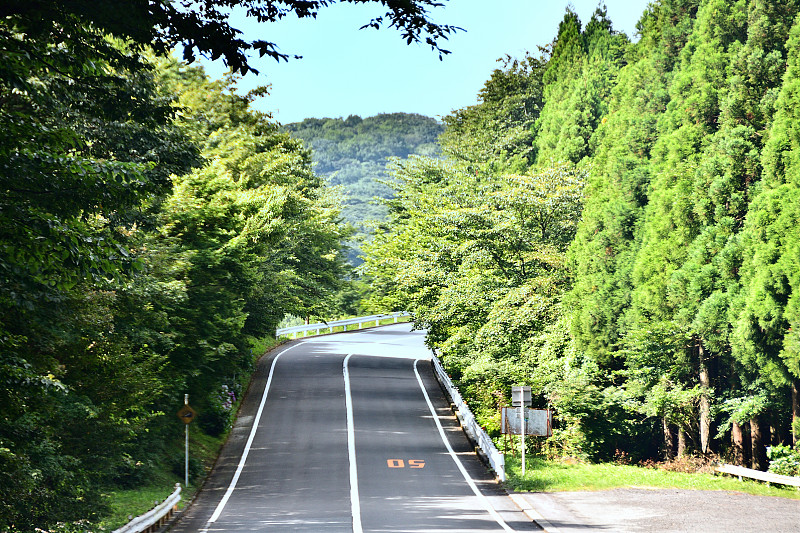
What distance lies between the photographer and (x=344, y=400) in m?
36.6

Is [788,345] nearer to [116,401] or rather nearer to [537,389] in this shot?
[537,389]

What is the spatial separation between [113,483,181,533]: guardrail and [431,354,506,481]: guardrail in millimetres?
8542

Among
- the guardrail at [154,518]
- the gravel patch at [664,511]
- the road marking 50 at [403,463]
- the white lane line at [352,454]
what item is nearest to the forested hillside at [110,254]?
the guardrail at [154,518]

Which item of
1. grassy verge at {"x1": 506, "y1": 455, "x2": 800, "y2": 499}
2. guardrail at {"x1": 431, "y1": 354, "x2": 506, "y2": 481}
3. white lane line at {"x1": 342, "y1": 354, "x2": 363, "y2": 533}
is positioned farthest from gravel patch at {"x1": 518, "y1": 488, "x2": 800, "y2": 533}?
white lane line at {"x1": 342, "y1": 354, "x2": 363, "y2": 533}

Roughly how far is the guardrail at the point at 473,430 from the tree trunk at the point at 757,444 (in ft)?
22.8

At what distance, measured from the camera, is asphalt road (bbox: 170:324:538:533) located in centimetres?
1831

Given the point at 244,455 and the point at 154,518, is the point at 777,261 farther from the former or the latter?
the point at 244,455

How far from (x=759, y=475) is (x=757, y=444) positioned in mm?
3245

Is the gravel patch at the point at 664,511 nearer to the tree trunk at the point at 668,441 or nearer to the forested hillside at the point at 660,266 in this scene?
the forested hillside at the point at 660,266

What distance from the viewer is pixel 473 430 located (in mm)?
30047

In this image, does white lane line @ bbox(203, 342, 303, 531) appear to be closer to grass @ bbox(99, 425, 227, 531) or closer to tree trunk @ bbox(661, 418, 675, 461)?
grass @ bbox(99, 425, 227, 531)

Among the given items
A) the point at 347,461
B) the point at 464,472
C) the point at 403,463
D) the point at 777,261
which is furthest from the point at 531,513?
the point at 777,261

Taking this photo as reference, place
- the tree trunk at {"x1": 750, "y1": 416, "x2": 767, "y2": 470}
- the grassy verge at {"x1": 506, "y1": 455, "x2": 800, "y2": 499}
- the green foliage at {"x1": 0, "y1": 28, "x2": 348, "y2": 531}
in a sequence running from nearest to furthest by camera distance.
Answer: the green foliage at {"x1": 0, "y1": 28, "x2": 348, "y2": 531} < the grassy verge at {"x1": 506, "y1": 455, "x2": 800, "y2": 499} < the tree trunk at {"x1": 750, "y1": 416, "x2": 767, "y2": 470}

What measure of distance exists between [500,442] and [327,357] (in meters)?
19.7
